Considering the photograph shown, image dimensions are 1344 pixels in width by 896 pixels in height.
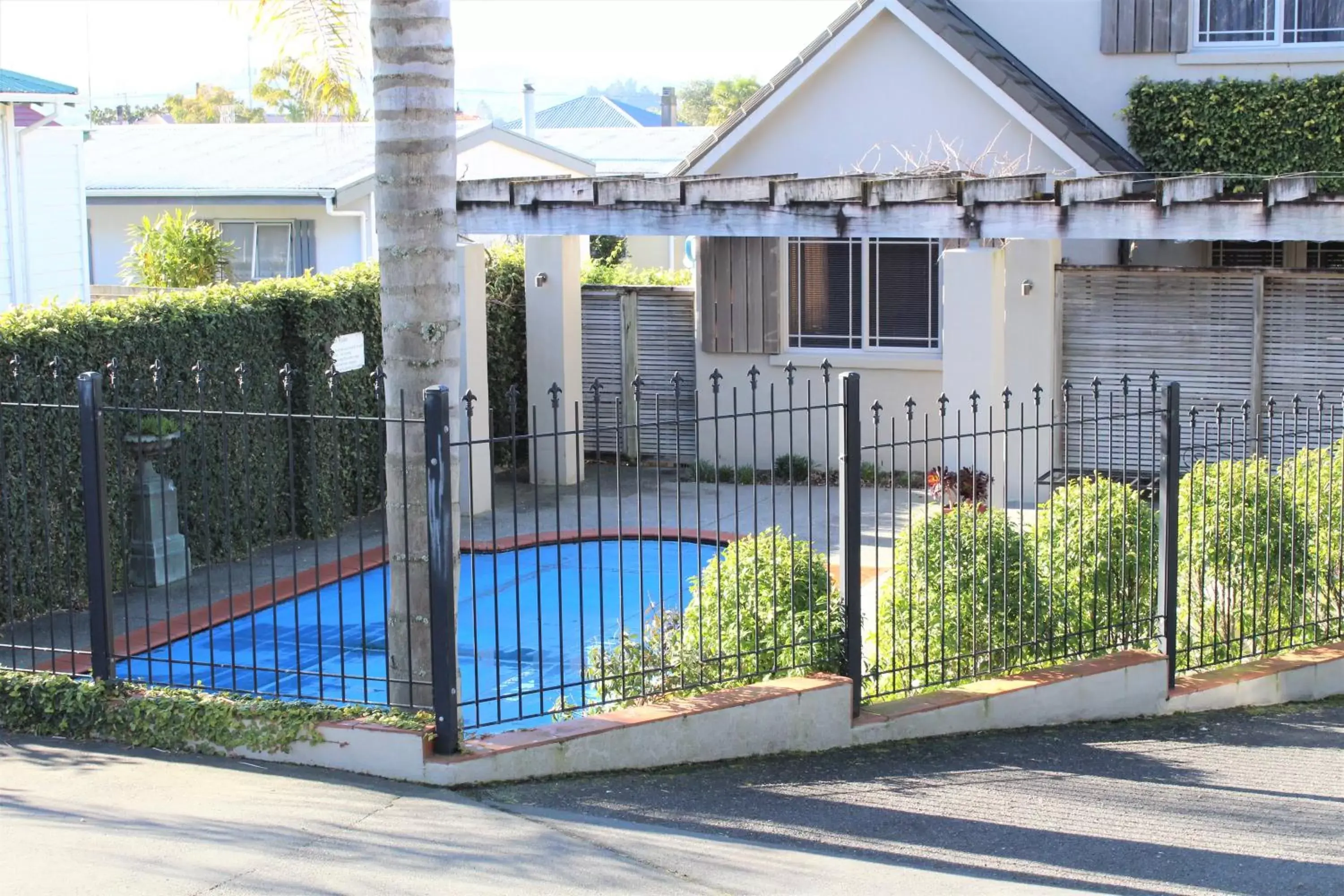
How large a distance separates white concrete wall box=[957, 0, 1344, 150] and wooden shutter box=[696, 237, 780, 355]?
3424 millimetres

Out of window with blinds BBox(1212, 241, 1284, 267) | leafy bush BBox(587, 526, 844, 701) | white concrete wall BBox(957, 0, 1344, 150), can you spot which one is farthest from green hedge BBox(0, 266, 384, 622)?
window with blinds BBox(1212, 241, 1284, 267)

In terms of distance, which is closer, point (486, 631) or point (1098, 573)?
point (1098, 573)

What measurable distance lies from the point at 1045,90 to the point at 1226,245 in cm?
249

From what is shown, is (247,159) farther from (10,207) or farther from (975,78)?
(975,78)

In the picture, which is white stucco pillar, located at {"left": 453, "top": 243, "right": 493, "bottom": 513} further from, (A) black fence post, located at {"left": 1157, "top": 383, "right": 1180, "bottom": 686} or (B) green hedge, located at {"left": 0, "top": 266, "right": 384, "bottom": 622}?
(A) black fence post, located at {"left": 1157, "top": 383, "right": 1180, "bottom": 686}

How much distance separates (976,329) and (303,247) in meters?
12.4

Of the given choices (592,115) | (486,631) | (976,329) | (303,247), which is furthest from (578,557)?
(592,115)

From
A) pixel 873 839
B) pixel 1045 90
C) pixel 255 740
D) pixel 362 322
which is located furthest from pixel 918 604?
pixel 1045 90

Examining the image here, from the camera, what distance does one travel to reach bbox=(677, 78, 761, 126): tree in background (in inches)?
3194

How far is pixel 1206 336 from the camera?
1473 centimetres

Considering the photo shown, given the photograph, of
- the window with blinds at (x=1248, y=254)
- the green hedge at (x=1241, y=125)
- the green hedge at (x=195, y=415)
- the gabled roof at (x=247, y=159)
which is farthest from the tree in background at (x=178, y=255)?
the window with blinds at (x=1248, y=254)

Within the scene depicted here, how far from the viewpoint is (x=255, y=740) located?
6812 millimetres

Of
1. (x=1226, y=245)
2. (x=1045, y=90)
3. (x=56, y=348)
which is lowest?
(x=56, y=348)

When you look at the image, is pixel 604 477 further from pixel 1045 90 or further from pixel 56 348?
pixel 56 348
